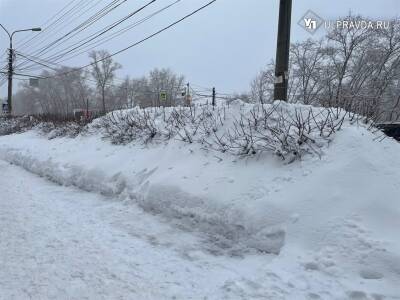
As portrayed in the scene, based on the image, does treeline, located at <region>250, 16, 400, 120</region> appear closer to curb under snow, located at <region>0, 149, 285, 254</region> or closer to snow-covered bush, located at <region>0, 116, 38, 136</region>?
snow-covered bush, located at <region>0, 116, 38, 136</region>

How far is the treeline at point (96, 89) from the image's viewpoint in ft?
283

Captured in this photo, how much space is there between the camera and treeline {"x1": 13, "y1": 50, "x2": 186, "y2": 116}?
86.2m

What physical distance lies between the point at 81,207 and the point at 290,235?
13.7 feet

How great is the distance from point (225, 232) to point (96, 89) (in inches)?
3812

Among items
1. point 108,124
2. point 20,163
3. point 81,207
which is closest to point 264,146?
point 81,207

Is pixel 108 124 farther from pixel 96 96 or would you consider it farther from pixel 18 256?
pixel 96 96

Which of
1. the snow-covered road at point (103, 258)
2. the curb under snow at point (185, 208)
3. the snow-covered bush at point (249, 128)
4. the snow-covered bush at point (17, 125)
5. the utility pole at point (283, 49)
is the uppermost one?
the utility pole at point (283, 49)

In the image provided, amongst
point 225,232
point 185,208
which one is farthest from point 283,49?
point 225,232

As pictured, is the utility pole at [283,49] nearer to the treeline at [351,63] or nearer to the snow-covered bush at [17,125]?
the snow-covered bush at [17,125]

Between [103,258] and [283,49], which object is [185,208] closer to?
[103,258]

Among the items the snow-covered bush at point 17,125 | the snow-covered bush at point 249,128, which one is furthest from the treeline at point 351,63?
the snow-covered bush at point 249,128

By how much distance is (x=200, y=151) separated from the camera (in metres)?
8.54

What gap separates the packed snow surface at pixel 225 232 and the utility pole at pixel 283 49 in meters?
2.61

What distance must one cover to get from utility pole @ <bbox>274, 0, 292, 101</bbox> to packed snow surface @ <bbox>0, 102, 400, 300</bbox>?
2.61 metres
